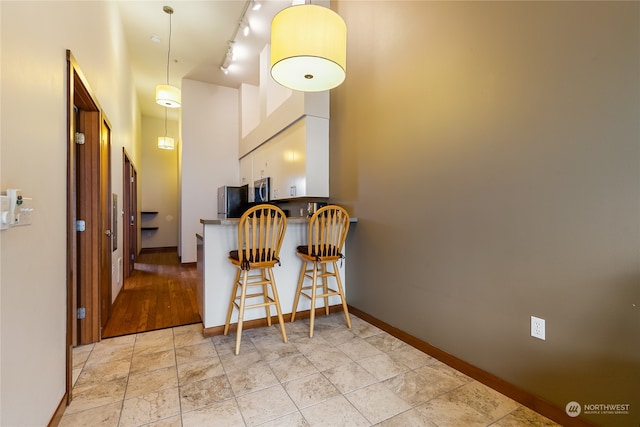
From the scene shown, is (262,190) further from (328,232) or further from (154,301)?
(328,232)

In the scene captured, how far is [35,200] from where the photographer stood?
1223 millimetres

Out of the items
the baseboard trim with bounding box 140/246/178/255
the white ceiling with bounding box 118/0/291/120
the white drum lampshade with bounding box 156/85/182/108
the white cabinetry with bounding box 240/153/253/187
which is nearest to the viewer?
the white ceiling with bounding box 118/0/291/120

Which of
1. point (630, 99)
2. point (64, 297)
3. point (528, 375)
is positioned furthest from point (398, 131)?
point (64, 297)

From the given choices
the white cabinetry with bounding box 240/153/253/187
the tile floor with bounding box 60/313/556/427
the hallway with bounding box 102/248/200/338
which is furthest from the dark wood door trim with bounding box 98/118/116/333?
the white cabinetry with bounding box 240/153/253/187

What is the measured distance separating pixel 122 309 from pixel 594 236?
397cm

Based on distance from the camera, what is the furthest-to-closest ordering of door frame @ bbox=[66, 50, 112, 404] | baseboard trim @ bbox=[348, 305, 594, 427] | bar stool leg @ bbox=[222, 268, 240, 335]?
bar stool leg @ bbox=[222, 268, 240, 335]
door frame @ bbox=[66, 50, 112, 404]
baseboard trim @ bbox=[348, 305, 594, 427]

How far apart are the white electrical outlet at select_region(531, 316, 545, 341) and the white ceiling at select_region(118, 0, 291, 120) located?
396cm

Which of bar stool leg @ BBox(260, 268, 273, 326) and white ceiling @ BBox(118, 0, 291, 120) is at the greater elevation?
white ceiling @ BBox(118, 0, 291, 120)

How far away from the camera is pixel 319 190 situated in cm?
340

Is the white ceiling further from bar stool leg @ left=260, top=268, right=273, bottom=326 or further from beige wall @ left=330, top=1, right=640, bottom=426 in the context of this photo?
bar stool leg @ left=260, top=268, right=273, bottom=326

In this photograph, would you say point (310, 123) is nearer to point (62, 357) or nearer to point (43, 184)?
point (43, 184)

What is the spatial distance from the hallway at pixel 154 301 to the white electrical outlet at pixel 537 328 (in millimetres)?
2704

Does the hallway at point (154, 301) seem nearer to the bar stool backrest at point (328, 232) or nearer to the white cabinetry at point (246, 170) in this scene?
the bar stool backrest at point (328, 232)

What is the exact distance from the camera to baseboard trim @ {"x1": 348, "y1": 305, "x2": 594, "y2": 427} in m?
1.45
